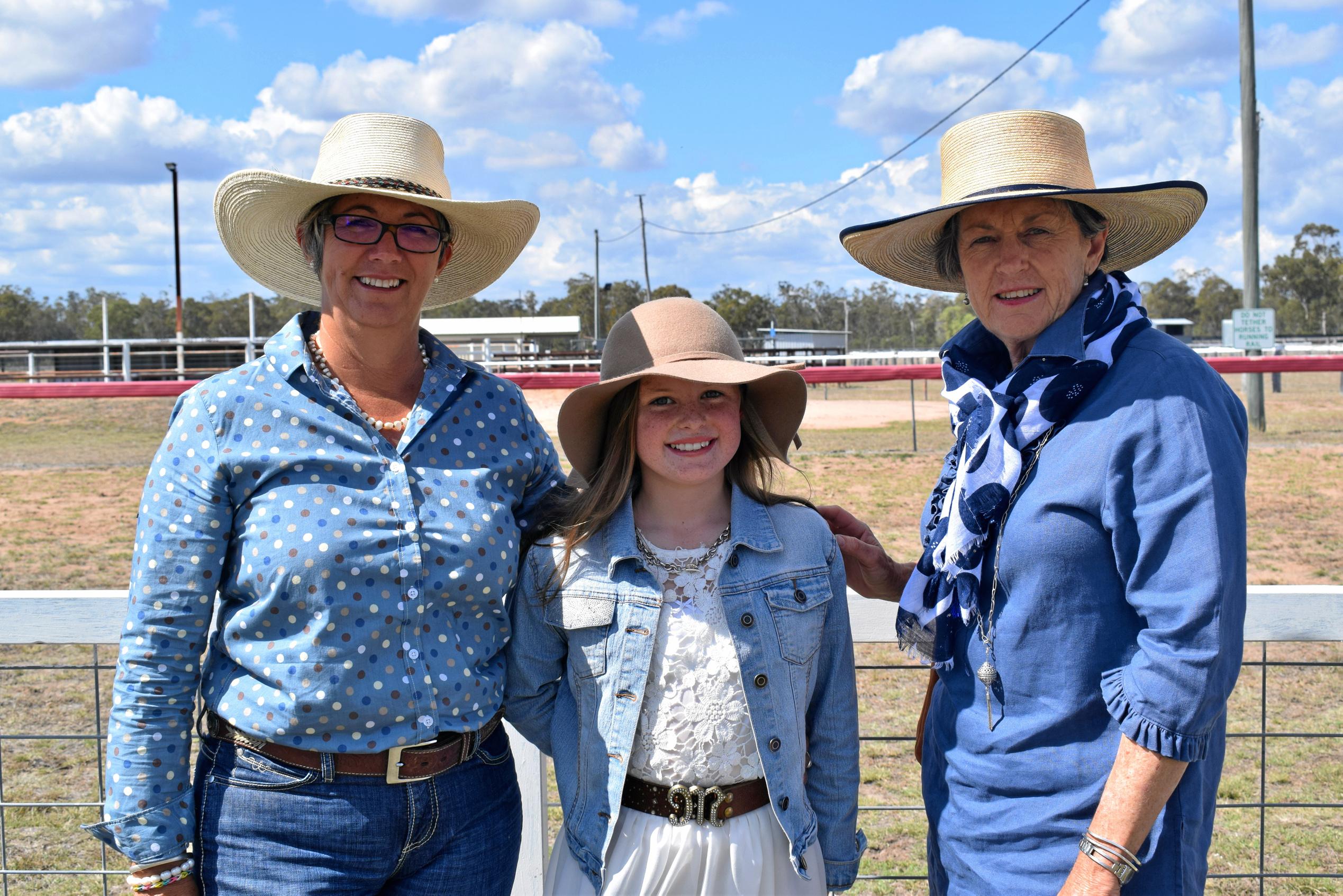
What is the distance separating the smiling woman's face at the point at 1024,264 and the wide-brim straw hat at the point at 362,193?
1.03 meters

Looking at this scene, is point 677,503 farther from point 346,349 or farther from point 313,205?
point 313,205

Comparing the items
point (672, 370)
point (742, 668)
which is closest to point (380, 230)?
point (672, 370)

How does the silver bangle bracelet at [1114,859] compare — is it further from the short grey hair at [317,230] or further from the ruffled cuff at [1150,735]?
the short grey hair at [317,230]

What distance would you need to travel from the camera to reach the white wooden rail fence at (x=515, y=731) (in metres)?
2.47

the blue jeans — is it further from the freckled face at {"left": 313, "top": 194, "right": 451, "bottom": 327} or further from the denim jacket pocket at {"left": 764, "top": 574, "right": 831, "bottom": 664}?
the freckled face at {"left": 313, "top": 194, "right": 451, "bottom": 327}

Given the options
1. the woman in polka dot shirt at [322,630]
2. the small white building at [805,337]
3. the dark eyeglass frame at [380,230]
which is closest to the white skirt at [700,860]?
the woman in polka dot shirt at [322,630]

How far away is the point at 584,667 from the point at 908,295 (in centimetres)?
8763

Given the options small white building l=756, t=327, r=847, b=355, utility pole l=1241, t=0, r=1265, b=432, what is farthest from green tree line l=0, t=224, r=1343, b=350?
utility pole l=1241, t=0, r=1265, b=432

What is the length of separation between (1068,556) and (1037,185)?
703 millimetres

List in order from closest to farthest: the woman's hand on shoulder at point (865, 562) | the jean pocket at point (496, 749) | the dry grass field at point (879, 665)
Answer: the jean pocket at point (496, 749), the woman's hand on shoulder at point (865, 562), the dry grass field at point (879, 665)

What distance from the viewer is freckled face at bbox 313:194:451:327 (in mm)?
2053

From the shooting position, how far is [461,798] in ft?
6.55

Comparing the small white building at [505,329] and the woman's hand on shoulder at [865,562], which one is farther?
the small white building at [505,329]

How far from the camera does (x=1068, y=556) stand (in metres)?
1.76
